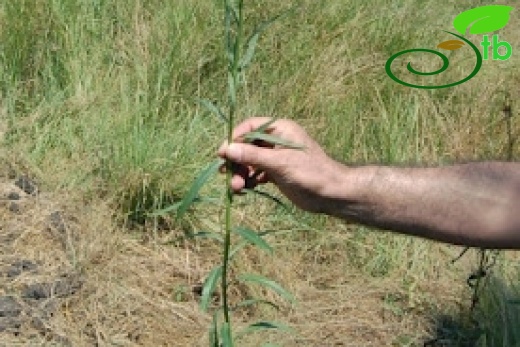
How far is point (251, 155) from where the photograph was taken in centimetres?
149

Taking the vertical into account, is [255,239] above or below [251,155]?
below

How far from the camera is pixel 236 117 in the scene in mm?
3432

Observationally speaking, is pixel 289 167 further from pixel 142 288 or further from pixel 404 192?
pixel 142 288

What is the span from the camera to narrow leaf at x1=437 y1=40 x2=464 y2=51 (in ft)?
13.7

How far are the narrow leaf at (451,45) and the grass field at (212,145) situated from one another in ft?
0.11

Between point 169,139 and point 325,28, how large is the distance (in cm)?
126

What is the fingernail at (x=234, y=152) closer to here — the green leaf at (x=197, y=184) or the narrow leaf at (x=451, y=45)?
the green leaf at (x=197, y=184)

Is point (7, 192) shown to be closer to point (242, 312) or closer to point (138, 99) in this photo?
point (138, 99)

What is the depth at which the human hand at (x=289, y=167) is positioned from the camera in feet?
5.02

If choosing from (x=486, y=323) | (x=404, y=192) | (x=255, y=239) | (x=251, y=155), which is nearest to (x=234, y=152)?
(x=251, y=155)

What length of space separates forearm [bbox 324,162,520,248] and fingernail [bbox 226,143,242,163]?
293 mm

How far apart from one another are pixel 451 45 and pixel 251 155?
3.02 meters

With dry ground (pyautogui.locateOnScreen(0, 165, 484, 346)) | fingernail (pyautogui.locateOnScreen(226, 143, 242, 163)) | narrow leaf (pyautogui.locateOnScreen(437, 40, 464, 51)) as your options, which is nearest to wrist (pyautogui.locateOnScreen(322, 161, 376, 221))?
fingernail (pyautogui.locateOnScreen(226, 143, 242, 163))

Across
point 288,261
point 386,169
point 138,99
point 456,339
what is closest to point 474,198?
point 386,169
